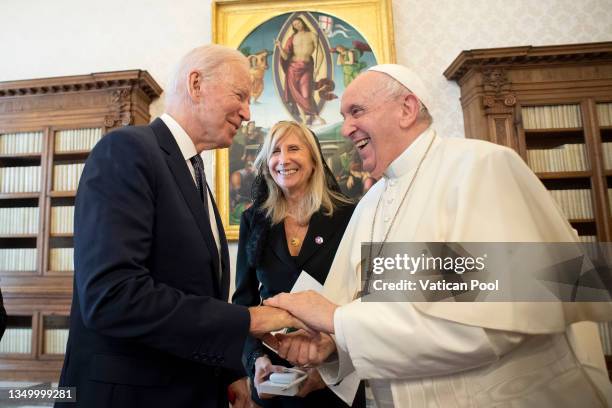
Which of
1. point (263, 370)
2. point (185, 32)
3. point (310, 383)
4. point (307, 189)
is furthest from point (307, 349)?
point (185, 32)

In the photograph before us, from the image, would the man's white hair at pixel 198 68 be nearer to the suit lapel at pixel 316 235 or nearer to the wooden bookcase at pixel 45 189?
the suit lapel at pixel 316 235

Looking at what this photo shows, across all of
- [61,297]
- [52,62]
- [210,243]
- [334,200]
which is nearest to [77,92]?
[52,62]

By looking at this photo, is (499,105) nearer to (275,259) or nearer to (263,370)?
(275,259)

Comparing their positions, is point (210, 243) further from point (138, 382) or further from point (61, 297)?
point (61, 297)

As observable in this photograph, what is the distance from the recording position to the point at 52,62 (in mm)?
4773

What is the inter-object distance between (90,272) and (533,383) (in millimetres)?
1185

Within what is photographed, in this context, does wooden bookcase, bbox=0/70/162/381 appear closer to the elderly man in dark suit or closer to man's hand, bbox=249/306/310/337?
the elderly man in dark suit

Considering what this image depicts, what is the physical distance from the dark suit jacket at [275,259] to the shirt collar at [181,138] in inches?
29.6

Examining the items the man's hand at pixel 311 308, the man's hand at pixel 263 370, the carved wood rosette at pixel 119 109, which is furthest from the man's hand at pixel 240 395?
the carved wood rosette at pixel 119 109

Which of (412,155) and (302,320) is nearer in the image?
(302,320)

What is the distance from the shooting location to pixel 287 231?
2209 millimetres

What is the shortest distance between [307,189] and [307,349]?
41.1 inches

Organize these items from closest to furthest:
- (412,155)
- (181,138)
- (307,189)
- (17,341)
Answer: (181,138)
(412,155)
(307,189)
(17,341)

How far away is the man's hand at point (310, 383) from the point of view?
1.70 m
